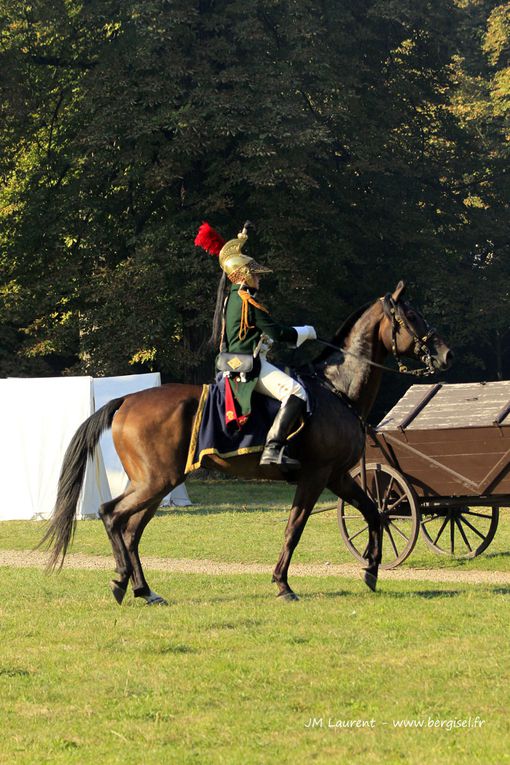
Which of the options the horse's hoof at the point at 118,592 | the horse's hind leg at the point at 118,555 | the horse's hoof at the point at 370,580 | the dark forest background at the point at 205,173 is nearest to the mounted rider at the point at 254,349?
the horse's hoof at the point at 370,580

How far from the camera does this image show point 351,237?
106ft

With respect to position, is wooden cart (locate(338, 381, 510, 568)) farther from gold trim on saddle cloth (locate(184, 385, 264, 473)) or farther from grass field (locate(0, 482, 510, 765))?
gold trim on saddle cloth (locate(184, 385, 264, 473))

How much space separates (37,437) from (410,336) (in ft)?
42.2

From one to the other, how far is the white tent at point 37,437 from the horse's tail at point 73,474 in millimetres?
11282

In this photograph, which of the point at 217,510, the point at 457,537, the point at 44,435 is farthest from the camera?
the point at 44,435

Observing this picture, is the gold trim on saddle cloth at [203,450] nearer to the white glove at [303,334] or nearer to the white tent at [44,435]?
the white glove at [303,334]

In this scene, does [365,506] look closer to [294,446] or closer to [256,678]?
[294,446]

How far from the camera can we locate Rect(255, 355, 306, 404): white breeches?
1016 centimetres

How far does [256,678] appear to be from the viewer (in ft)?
23.2

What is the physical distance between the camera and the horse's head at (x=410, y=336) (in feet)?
35.5

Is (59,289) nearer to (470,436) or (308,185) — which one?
(308,185)

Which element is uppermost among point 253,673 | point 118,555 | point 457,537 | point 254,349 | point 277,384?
point 254,349

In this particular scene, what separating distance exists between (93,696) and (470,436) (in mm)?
6656

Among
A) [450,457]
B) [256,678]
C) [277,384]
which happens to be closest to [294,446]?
[277,384]
